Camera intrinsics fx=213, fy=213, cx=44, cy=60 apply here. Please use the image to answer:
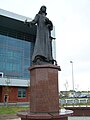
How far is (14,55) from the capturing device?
50469 millimetres

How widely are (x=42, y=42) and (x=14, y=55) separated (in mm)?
41331

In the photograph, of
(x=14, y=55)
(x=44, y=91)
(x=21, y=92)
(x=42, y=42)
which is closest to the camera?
(x=44, y=91)

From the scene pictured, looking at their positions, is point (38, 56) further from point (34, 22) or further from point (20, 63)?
point (20, 63)

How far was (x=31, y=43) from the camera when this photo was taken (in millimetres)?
54781

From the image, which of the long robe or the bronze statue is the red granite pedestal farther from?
the long robe

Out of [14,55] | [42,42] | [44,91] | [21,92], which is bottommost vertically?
[21,92]

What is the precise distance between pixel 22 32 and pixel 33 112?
4467 cm

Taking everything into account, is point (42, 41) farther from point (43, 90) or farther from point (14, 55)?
point (14, 55)

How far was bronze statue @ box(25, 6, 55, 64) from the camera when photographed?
940cm

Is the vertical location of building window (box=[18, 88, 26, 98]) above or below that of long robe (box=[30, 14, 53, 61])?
below

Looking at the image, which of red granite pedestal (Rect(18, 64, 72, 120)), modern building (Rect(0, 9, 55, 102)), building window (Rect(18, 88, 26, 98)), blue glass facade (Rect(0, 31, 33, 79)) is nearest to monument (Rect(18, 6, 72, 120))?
red granite pedestal (Rect(18, 64, 72, 120))

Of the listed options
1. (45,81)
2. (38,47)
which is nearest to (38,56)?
(38,47)

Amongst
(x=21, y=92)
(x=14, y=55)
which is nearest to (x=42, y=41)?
(x=21, y=92)

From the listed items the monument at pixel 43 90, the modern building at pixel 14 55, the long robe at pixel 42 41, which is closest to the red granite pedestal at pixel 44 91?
the monument at pixel 43 90
